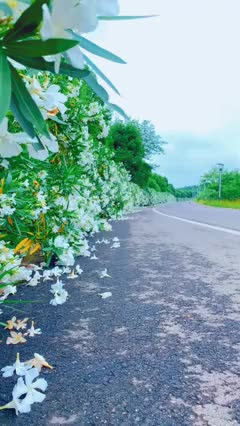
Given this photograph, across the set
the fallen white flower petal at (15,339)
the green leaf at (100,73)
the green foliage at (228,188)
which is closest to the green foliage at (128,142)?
the fallen white flower petal at (15,339)

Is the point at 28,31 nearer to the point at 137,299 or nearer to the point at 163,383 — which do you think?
the point at 163,383

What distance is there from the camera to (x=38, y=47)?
0.64 m

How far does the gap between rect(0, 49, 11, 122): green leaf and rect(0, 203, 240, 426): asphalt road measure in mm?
775

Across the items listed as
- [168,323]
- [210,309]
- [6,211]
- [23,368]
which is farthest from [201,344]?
[6,211]

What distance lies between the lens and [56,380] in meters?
1.29

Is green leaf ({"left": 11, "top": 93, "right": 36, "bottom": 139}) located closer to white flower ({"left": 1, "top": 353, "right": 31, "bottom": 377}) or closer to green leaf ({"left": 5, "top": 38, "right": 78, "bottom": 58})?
green leaf ({"left": 5, "top": 38, "right": 78, "bottom": 58})

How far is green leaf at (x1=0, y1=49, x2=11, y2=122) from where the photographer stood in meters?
0.60

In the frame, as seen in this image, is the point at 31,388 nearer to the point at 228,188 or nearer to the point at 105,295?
the point at 105,295

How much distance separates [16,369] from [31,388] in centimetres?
15

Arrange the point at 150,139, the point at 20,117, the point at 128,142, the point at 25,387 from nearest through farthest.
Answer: the point at 20,117 → the point at 25,387 → the point at 128,142 → the point at 150,139

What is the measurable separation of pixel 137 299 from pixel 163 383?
1.04m

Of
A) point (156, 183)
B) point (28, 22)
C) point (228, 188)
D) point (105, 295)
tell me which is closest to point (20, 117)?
point (28, 22)

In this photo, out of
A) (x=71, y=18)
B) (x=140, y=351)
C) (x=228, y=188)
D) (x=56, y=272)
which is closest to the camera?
(x=71, y=18)

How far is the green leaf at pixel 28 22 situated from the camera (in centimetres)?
63
